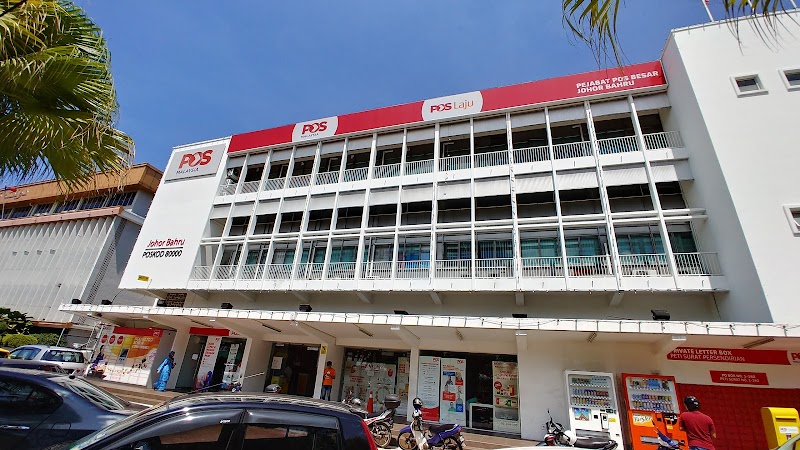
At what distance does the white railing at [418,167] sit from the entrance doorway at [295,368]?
871cm

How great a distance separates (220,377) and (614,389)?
1492 cm

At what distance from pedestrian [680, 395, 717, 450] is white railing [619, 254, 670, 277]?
6.64 meters

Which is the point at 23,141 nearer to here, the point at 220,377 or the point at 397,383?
the point at 397,383

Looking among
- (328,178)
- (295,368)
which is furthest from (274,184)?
(295,368)

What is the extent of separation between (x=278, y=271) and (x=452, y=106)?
36.3 feet

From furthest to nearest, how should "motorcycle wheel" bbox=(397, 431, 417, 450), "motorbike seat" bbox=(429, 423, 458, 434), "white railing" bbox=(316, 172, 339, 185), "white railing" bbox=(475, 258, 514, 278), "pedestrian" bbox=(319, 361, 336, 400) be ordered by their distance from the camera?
"white railing" bbox=(316, 172, 339, 185), "white railing" bbox=(475, 258, 514, 278), "pedestrian" bbox=(319, 361, 336, 400), "motorcycle wheel" bbox=(397, 431, 417, 450), "motorbike seat" bbox=(429, 423, 458, 434)

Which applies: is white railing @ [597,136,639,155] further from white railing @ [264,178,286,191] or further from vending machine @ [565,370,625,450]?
white railing @ [264,178,286,191]

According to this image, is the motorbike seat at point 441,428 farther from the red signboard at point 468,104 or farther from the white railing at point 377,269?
the red signboard at point 468,104

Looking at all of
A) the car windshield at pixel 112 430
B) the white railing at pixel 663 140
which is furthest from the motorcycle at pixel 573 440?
the white railing at pixel 663 140

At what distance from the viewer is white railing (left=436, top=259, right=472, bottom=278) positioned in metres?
13.8

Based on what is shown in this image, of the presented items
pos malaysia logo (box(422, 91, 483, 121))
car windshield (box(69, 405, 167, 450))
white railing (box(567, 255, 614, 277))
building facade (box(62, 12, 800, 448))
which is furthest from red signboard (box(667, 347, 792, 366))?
car windshield (box(69, 405, 167, 450))

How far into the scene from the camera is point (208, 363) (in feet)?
51.2

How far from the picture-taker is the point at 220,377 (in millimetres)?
15500

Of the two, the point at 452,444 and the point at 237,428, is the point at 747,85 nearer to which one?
the point at 452,444
